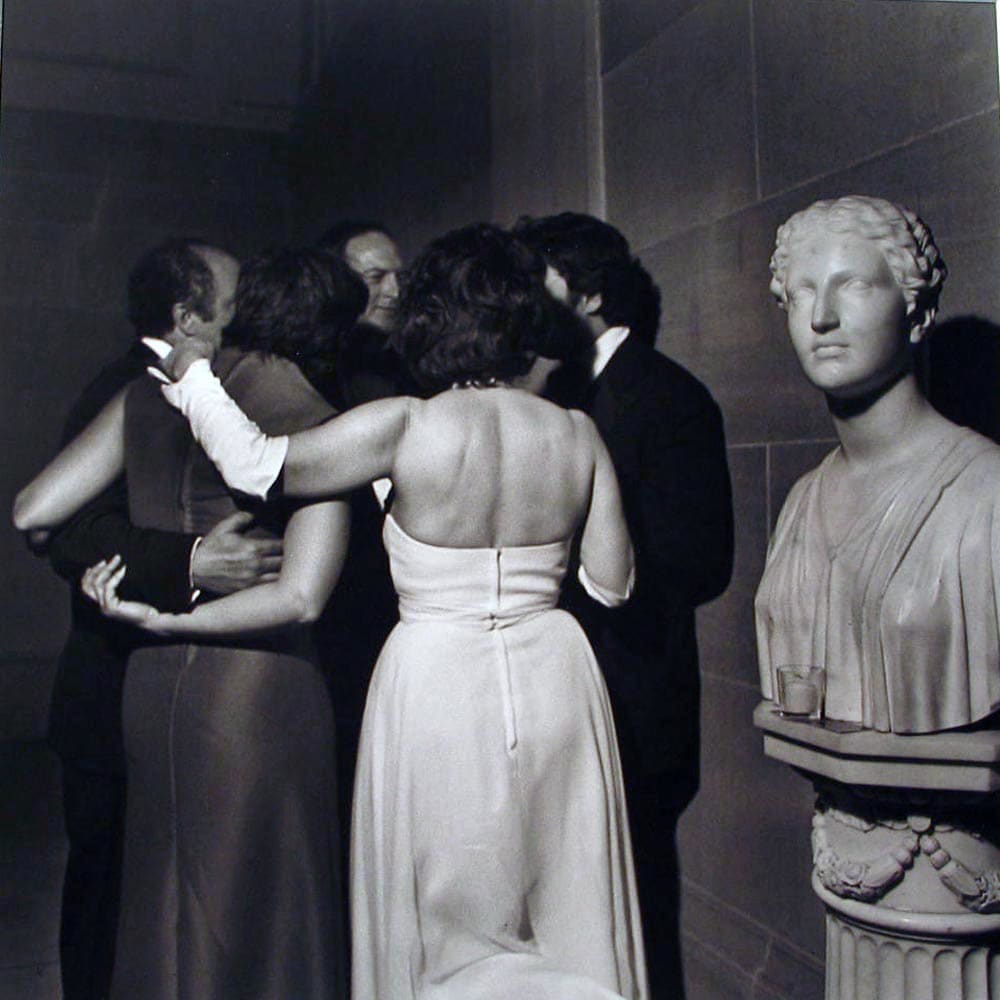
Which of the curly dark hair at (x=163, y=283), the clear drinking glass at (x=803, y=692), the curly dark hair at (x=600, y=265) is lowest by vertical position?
the clear drinking glass at (x=803, y=692)

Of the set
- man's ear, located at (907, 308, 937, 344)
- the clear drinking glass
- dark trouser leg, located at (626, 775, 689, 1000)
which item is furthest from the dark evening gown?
man's ear, located at (907, 308, 937, 344)

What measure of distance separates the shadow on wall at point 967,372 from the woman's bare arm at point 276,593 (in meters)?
1.29

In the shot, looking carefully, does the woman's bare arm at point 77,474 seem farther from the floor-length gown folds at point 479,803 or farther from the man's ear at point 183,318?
the floor-length gown folds at point 479,803

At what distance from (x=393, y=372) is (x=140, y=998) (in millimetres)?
1417

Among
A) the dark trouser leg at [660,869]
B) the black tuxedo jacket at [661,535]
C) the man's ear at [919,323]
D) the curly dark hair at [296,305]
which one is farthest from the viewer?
the dark trouser leg at [660,869]

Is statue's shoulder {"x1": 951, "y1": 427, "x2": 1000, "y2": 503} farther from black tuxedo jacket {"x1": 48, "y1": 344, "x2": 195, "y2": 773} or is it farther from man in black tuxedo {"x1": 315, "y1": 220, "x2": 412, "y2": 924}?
black tuxedo jacket {"x1": 48, "y1": 344, "x2": 195, "y2": 773}

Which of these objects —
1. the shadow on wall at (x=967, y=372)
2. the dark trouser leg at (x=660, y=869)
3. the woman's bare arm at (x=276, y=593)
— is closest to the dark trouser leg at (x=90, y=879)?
the woman's bare arm at (x=276, y=593)

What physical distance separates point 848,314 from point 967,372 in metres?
0.37

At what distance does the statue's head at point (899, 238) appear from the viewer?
7.28ft

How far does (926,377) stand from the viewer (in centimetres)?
249

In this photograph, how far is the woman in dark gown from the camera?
2428 mm

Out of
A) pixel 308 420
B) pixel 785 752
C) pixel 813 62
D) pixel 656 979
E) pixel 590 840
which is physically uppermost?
pixel 813 62

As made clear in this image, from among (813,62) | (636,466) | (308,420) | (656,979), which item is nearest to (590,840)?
(656,979)

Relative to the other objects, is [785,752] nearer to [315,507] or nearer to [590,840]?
[590,840]
